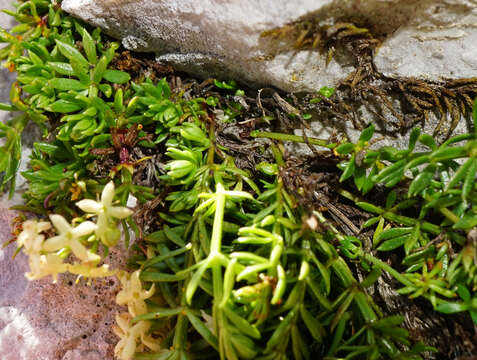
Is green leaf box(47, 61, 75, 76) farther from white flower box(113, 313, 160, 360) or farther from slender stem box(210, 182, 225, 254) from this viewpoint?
white flower box(113, 313, 160, 360)

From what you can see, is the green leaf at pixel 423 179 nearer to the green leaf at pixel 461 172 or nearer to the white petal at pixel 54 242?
the green leaf at pixel 461 172

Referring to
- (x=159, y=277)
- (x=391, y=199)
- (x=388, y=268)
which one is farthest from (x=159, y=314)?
(x=391, y=199)

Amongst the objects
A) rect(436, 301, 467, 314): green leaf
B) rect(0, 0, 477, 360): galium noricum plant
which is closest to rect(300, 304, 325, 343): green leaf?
rect(0, 0, 477, 360): galium noricum plant

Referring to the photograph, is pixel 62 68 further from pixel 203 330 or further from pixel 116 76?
pixel 203 330

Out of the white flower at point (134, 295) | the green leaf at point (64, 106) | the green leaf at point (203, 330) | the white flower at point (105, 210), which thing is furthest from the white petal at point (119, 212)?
the green leaf at point (64, 106)

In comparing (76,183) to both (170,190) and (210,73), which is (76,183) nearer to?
(170,190)

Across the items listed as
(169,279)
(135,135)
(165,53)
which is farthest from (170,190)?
(165,53)

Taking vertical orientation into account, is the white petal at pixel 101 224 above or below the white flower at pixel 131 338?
above
